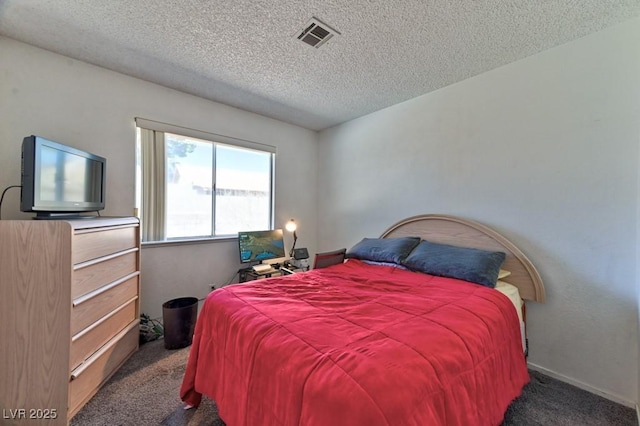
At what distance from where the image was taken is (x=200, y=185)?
3.04 metres

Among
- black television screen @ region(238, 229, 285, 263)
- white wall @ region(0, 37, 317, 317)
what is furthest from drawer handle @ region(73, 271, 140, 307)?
black television screen @ region(238, 229, 285, 263)

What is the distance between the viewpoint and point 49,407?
1.39 metres

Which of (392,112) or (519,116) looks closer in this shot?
(519,116)

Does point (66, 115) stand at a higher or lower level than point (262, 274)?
higher

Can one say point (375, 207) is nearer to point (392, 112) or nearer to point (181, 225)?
point (392, 112)

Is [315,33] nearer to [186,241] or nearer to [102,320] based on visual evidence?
[186,241]

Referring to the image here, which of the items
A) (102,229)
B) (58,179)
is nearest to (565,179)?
(102,229)

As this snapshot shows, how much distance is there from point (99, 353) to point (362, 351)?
6.07 feet

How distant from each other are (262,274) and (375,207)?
5.42 ft

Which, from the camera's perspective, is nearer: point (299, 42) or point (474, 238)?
point (299, 42)

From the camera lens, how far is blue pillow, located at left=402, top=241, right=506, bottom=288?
6.22 feet

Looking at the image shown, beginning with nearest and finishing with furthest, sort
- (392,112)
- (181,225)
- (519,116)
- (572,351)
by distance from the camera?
(572,351)
(519,116)
(181,225)
(392,112)

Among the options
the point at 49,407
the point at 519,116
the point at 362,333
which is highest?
the point at 519,116

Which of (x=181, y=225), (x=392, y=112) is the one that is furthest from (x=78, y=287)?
(x=392, y=112)
